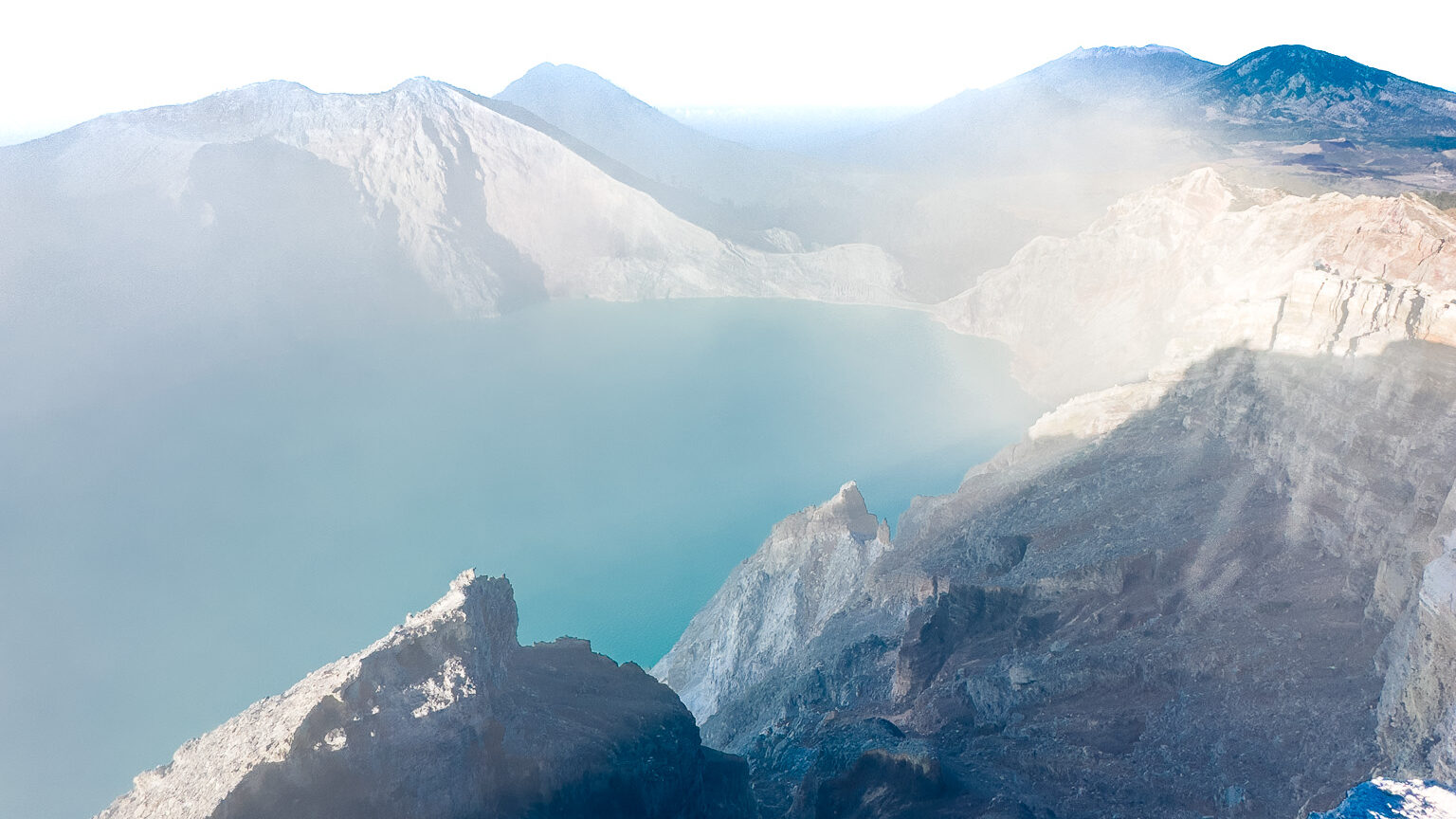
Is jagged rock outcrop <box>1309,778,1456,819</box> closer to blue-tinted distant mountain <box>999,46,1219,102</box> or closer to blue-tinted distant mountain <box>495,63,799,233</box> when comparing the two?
blue-tinted distant mountain <box>495,63,799,233</box>

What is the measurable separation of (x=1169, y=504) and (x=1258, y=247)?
75.6ft

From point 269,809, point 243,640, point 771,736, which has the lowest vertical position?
point 243,640

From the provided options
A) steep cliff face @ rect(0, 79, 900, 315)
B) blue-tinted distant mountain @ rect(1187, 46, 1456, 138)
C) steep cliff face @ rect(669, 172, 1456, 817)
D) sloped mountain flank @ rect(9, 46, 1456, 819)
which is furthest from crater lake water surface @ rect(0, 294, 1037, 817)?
blue-tinted distant mountain @ rect(1187, 46, 1456, 138)

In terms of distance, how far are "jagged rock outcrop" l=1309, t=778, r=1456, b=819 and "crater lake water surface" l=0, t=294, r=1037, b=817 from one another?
28361mm

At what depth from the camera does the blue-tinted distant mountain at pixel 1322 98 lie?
4823 inches

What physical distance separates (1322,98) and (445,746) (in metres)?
166

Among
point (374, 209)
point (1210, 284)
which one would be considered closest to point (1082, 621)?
point (1210, 284)

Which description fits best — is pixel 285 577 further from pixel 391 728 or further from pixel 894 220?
pixel 894 220

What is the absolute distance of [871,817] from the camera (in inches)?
669

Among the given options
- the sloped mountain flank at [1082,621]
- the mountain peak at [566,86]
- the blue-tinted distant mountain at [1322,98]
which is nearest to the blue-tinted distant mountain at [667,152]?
the mountain peak at [566,86]

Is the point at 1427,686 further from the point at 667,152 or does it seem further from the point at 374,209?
the point at 667,152

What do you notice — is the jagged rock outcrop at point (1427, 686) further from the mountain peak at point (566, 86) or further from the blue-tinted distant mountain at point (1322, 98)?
the mountain peak at point (566, 86)

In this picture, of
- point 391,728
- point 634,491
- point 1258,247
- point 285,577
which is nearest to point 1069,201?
point 1258,247

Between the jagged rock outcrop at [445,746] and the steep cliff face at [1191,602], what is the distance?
193 inches
